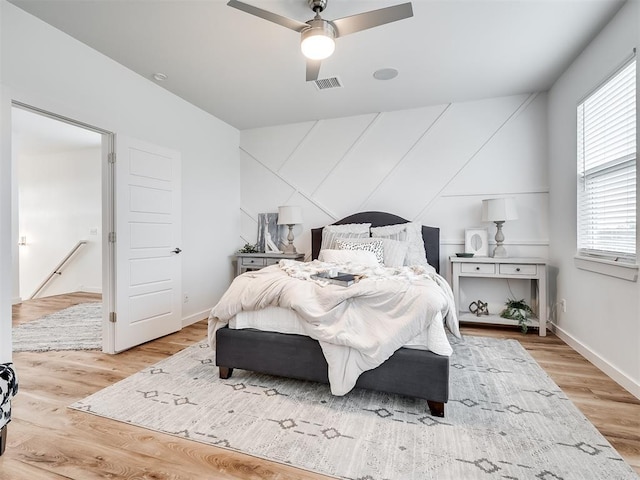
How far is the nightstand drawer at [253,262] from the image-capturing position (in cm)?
437

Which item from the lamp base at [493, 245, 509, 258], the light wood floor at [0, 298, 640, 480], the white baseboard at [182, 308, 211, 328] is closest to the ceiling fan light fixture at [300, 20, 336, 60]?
the light wood floor at [0, 298, 640, 480]

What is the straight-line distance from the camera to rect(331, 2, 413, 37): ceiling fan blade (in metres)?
1.88

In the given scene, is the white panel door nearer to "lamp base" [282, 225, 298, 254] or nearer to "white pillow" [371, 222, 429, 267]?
"lamp base" [282, 225, 298, 254]

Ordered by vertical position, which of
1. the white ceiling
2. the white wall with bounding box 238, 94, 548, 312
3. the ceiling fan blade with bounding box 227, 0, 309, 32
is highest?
the white ceiling

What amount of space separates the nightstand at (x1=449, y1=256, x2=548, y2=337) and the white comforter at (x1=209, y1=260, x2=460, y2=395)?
5.32 feet

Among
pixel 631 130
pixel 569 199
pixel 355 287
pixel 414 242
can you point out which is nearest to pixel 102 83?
pixel 355 287

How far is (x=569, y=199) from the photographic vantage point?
3164 millimetres

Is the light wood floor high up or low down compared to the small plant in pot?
down

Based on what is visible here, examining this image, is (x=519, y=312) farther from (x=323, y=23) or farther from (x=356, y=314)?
(x=323, y=23)

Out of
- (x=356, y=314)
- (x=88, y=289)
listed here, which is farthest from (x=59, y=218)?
(x=356, y=314)

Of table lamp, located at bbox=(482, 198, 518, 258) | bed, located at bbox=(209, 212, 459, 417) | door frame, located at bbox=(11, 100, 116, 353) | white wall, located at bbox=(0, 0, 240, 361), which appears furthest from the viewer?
table lamp, located at bbox=(482, 198, 518, 258)

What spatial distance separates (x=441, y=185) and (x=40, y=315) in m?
5.62

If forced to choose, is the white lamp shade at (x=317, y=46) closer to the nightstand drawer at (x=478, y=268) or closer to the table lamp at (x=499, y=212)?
the table lamp at (x=499, y=212)

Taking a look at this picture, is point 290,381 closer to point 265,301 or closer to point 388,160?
point 265,301
